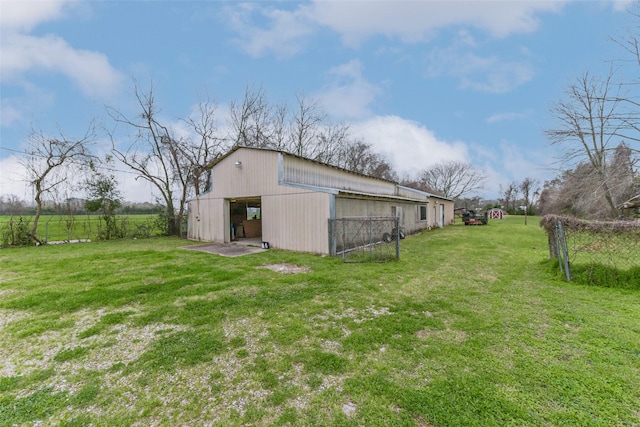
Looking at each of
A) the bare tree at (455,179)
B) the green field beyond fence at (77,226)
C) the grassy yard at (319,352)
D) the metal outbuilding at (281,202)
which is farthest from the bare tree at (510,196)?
the green field beyond fence at (77,226)

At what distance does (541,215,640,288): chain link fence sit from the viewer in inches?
177

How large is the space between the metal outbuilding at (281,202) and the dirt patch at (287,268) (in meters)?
1.75

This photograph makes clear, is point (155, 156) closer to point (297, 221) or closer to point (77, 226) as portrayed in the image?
point (77, 226)

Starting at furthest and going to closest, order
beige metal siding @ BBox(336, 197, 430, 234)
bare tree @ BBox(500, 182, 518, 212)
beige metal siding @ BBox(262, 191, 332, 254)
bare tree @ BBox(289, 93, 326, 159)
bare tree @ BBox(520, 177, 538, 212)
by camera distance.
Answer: bare tree @ BBox(500, 182, 518, 212)
bare tree @ BBox(520, 177, 538, 212)
bare tree @ BBox(289, 93, 326, 159)
beige metal siding @ BBox(336, 197, 430, 234)
beige metal siding @ BBox(262, 191, 332, 254)

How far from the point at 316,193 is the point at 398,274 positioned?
3.70 metres

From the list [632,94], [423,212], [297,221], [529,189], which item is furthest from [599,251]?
[529,189]

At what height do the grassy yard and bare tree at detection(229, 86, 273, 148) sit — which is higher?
bare tree at detection(229, 86, 273, 148)

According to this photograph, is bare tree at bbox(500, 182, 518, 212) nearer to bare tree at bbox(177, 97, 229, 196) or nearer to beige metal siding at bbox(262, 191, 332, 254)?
→ bare tree at bbox(177, 97, 229, 196)

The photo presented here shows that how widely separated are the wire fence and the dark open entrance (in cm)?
528

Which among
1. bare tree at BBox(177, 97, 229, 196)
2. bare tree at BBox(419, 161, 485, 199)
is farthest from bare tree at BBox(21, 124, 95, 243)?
bare tree at BBox(419, 161, 485, 199)

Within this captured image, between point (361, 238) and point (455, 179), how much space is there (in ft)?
113

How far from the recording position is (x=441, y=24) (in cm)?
1027

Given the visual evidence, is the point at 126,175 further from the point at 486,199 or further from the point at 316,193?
the point at 486,199

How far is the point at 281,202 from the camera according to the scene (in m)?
9.39
